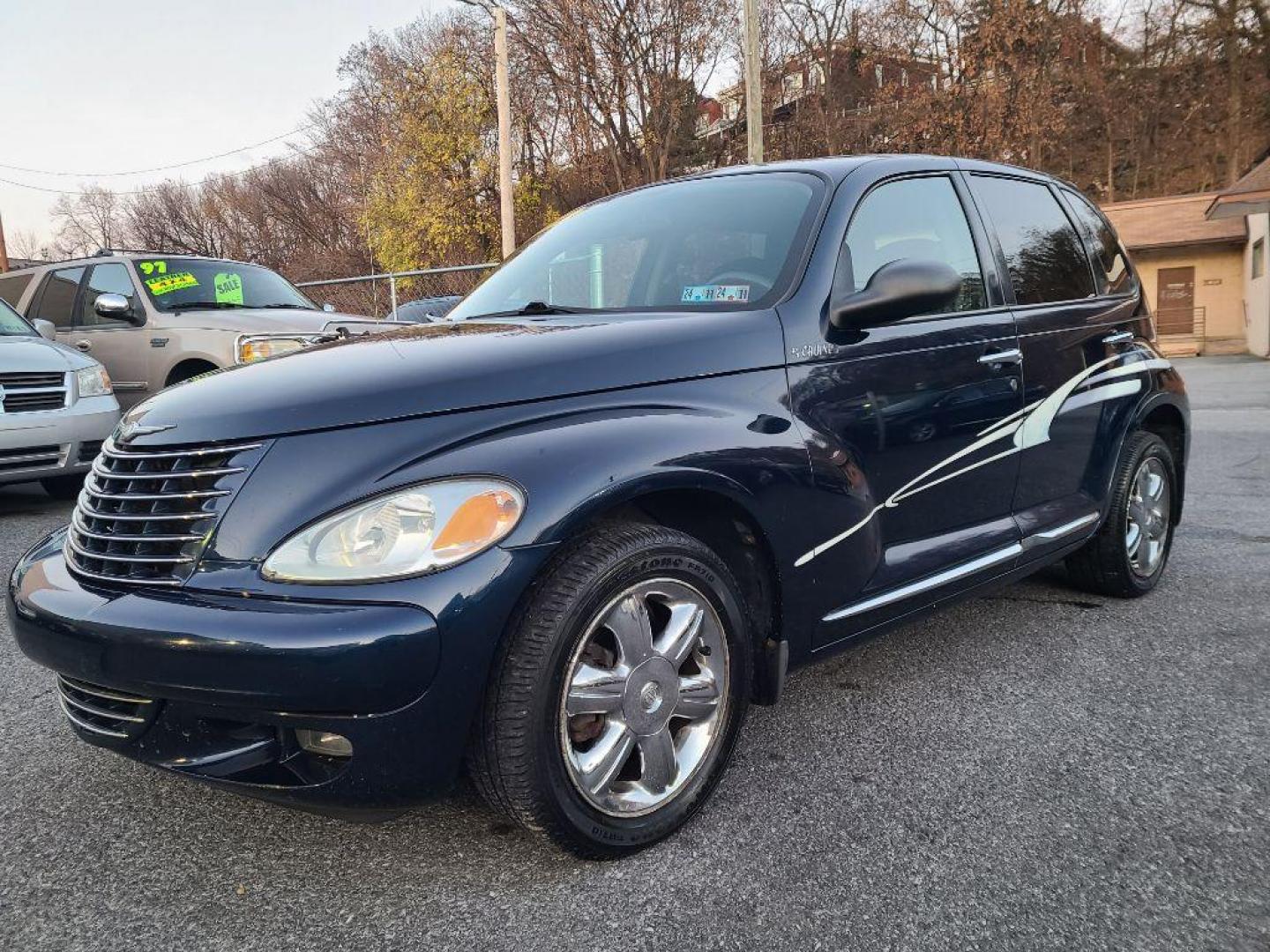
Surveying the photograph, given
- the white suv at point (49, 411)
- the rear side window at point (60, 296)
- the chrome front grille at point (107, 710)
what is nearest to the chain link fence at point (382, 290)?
the rear side window at point (60, 296)

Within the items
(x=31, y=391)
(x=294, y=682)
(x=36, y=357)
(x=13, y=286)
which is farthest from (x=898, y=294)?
(x=13, y=286)

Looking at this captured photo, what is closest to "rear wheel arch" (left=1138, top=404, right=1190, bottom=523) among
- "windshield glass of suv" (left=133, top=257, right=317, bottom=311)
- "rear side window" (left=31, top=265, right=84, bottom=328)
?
"windshield glass of suv" (left=133, top=257, right=317, bottom=311)

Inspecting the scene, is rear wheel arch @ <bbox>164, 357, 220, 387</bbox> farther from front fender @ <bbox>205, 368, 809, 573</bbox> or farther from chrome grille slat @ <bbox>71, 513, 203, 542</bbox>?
front fender @ <bbox>205, 368, 809, 573</bbox>

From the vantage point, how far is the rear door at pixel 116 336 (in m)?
7.98

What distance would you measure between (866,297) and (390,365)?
128cm

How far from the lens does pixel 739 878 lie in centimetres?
206

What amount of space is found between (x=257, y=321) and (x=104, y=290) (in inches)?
75.9

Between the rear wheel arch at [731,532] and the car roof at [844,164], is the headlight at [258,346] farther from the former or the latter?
the rear wheel arch at [731,532]

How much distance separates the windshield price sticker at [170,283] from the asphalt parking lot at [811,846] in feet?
18.9

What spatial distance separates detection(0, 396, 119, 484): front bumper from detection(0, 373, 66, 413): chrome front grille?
67mm

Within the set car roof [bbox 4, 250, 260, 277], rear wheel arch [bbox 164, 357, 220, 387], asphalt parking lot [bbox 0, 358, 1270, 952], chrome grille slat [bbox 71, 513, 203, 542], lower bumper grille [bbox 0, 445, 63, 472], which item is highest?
car roof [bbox 4, 250, 260, 277]

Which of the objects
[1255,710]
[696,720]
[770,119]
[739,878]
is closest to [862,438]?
[696,720]

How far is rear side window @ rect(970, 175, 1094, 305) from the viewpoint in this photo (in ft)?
11.2

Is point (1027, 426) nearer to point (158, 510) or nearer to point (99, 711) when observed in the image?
point (158, 510)
